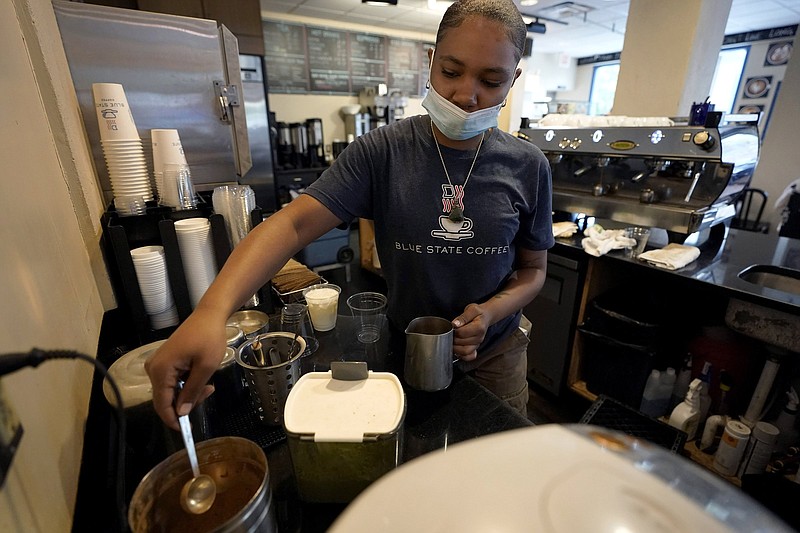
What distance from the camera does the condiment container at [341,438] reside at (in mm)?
630

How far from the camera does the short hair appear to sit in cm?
97

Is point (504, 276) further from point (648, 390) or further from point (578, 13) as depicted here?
point (578, 13)

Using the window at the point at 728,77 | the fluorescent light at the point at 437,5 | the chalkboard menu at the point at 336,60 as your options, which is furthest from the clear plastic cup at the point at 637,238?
the window at the point at 728,77

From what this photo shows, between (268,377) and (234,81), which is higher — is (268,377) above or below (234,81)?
below

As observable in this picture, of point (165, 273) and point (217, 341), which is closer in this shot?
point (217, 341)

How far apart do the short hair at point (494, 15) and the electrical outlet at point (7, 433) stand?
Answer: 112 centimetres

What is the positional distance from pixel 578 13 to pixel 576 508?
6823mm

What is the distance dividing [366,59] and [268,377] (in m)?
6.30

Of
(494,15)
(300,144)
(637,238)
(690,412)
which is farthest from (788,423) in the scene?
(300,144)

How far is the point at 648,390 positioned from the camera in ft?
6.95

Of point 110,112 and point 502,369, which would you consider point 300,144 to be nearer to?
point 110,112

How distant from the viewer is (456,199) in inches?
45.7

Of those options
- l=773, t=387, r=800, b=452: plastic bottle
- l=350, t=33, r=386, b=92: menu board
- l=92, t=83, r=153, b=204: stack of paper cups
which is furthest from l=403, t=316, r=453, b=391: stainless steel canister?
l=350, t=33, r=386, b=92: menu board

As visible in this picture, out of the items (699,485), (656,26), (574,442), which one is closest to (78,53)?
(574,442)
